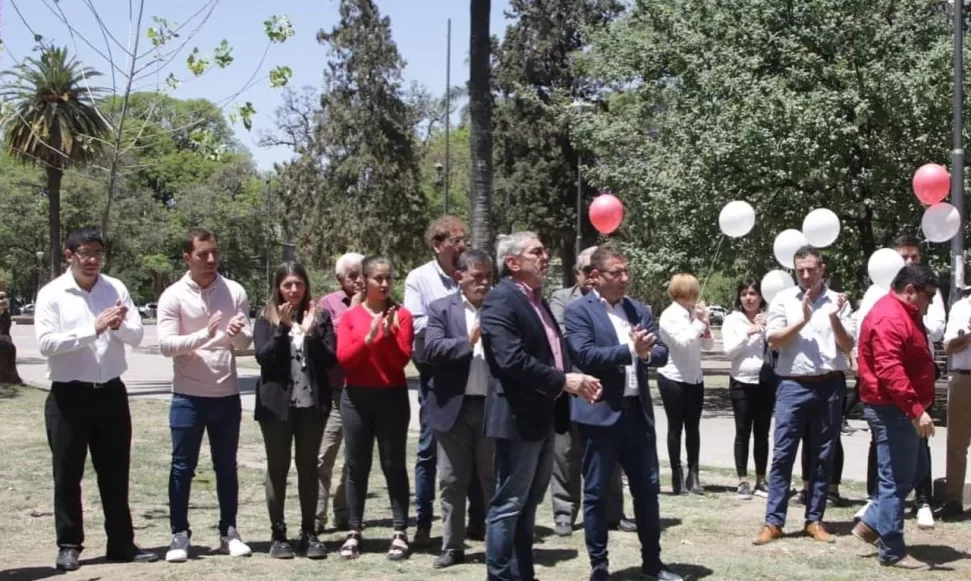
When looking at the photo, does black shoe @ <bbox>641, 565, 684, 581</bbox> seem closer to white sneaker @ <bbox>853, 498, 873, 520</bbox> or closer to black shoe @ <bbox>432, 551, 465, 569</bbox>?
black shoe @ <bbox>432, 551, 465, 569</bbox>

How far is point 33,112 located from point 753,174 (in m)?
18.3

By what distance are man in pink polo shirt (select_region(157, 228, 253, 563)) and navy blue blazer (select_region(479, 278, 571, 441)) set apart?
1.84 meters

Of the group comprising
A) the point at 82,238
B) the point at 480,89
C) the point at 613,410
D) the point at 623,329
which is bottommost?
the point at 613,410

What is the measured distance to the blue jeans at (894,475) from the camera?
717 centimetres

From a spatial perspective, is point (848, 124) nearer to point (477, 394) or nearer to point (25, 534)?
point (477, 394)

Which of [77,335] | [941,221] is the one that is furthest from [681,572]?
[941,221]

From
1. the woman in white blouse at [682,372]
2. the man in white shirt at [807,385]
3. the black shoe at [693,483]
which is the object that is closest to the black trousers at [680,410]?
the woman in white blouse at [682,372]

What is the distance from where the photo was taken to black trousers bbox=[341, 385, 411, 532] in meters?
7.40

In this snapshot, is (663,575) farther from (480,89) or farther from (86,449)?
(480,89)

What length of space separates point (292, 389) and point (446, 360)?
3.37 ft

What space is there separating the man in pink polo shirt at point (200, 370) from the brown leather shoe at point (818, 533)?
151 inches

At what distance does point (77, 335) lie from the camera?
22.5ft

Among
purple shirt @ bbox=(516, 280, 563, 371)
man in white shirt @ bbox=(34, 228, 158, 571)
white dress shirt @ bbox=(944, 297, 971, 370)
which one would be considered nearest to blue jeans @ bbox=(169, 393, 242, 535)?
man in white shirt @ bbox=(34, 228, 158, 571)

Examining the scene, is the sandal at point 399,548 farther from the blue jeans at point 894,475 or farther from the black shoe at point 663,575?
the blue jeans at point 894,475
